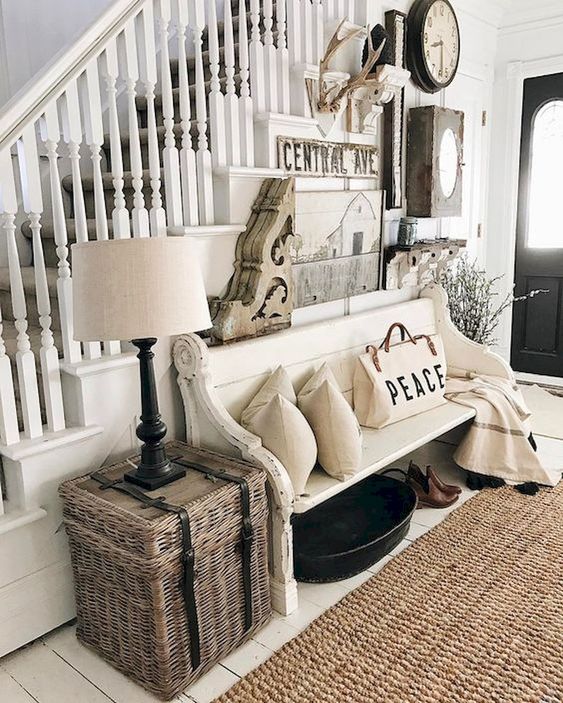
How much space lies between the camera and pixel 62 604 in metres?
2.18

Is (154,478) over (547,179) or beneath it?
beneath

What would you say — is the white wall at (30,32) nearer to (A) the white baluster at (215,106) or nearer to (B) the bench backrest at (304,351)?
(A) the white baluster at (215,106)

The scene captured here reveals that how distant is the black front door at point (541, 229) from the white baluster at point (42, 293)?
3.80 m

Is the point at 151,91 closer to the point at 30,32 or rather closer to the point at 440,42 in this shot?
the point at 30,32

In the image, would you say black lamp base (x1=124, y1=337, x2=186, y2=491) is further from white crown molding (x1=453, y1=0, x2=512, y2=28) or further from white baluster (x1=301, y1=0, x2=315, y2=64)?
white crown molding (x1=453, y1=0, x2=512, y2=28)

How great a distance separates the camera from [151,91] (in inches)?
90.4

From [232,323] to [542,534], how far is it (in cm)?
154

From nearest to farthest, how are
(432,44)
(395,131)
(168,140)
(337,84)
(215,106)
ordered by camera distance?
(168,140) < (215,106) < (337,84) < (395,131) < (432,44)

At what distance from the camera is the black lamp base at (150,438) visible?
2.00 metres

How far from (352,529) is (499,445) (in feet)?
2.93

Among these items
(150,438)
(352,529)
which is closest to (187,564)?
(150,438)

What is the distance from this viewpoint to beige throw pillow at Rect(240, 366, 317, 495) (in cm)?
226

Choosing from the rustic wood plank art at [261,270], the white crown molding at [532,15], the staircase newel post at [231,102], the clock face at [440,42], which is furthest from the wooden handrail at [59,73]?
the white crown molding at [532,15]

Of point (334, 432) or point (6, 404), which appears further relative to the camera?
point (334, 432)
